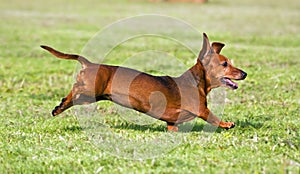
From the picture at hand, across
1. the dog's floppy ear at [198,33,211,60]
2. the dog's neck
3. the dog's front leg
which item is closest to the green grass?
the dog's front leg

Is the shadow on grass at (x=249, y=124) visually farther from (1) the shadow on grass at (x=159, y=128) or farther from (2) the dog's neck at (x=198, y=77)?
(2) the dog's neck at (x=198, y=77)

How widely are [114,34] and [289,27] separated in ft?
22.0

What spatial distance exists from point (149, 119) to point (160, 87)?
1.41 m

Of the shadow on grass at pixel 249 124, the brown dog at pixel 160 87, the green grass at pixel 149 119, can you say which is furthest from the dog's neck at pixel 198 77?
the shadow on grass at pixel 249 124

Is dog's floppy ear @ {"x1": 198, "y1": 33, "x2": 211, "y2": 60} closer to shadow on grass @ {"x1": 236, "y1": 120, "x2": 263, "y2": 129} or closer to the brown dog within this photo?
the brown dog

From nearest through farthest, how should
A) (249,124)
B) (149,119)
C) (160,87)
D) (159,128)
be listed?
(160,87)
(159,128)
(249,124)
(149,119)

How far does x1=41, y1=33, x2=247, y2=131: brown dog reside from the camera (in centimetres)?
654

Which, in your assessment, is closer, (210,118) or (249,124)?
(210,118)

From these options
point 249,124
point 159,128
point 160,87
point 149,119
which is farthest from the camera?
point 149,119

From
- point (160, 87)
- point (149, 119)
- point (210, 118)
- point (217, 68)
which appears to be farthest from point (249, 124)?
point (160, 87)

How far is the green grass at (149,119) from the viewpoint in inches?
214

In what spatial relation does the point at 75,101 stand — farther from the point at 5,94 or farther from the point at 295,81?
the point at 295,81

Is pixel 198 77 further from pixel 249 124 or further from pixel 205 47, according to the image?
pixel 249 124

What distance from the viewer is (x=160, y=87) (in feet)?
21.7
